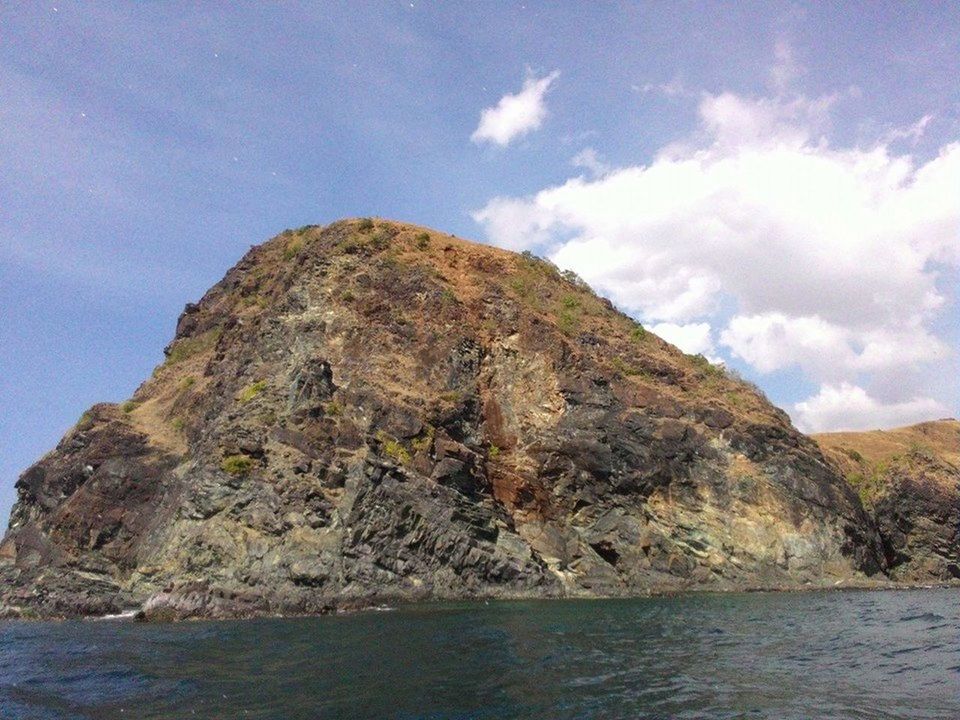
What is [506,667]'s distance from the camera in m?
17.4

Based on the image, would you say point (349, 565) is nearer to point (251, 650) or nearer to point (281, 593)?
point (281, 593)

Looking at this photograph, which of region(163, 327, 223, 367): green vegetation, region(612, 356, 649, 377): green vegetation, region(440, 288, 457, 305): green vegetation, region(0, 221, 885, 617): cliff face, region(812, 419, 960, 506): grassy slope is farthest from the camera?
region(163, 327, 223, 367): green vegetation

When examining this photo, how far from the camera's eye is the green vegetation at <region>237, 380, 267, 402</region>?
153 feet

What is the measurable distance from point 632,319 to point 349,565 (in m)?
40.9

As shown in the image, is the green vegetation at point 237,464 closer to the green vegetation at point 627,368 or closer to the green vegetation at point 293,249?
the green vegetation at point 293,249

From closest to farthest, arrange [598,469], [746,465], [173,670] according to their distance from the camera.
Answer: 1. [173,670]
2. [598,469]
3. [746,465]

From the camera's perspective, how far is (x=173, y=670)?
18594mm

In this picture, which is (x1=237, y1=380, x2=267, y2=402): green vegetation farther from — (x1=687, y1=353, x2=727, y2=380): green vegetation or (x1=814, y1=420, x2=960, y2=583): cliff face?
(x1=814, y1=420, x2=960, y2=583): cliff face

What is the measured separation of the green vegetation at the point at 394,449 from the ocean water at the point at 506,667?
14178 millimetres

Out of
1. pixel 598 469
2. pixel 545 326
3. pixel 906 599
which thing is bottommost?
pixel 906 599

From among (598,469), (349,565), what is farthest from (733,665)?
(598,469)

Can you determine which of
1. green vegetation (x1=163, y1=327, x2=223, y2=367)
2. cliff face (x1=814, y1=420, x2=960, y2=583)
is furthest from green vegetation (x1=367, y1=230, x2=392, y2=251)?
cliff face (x1=814, y1=420, x2=960, y2=583)

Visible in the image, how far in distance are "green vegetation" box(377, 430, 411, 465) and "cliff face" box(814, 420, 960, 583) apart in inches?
1621

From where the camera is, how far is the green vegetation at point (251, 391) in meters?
46.7
